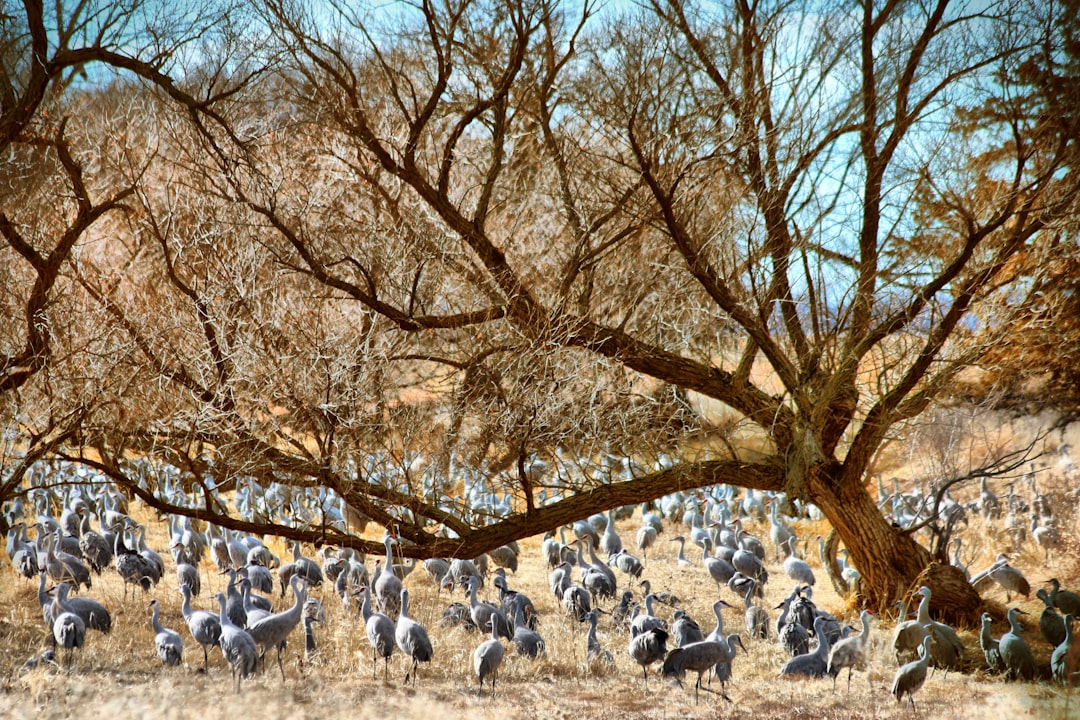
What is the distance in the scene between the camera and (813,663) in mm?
5867

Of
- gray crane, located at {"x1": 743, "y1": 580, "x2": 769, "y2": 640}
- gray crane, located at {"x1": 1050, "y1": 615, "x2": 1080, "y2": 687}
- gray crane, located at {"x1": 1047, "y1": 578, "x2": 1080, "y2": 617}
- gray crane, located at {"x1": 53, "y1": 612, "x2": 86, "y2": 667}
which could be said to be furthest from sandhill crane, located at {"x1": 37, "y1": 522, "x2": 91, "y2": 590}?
gray crane, located at {"x1": 1047, "y1": 578, "x2": 1080, "y2": 617}

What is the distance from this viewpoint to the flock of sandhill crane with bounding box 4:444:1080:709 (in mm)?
5809

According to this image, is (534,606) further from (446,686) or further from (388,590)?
(446,686)

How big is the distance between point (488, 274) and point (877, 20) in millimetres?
3321

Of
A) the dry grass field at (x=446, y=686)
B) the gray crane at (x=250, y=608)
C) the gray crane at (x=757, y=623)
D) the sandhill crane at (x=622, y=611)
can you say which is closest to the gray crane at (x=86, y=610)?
the dry grass field at (x=446, y=686)

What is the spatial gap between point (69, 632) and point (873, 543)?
5494 mm

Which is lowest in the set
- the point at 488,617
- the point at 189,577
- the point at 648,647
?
the point at 648,647

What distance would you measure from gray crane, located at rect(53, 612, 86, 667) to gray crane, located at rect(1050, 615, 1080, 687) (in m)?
5.74

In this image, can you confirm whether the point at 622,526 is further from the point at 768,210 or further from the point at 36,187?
the point at 36,187

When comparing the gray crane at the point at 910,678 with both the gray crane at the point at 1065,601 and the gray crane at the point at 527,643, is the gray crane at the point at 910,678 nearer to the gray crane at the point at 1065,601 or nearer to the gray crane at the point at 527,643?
the gray crane at the point at 1065,601

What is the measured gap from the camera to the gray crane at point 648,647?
233 inches

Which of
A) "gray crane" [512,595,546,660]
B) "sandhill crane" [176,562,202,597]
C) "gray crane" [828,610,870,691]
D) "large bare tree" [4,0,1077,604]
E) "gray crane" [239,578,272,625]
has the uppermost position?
"large bare tree" [4,0,1077,604]

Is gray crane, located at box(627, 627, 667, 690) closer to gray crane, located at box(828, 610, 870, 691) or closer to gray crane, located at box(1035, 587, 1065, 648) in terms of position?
gray crane, located at box(828, 610, 870, 691)

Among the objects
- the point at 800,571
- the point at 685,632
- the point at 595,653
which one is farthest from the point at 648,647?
the point at 800,571
